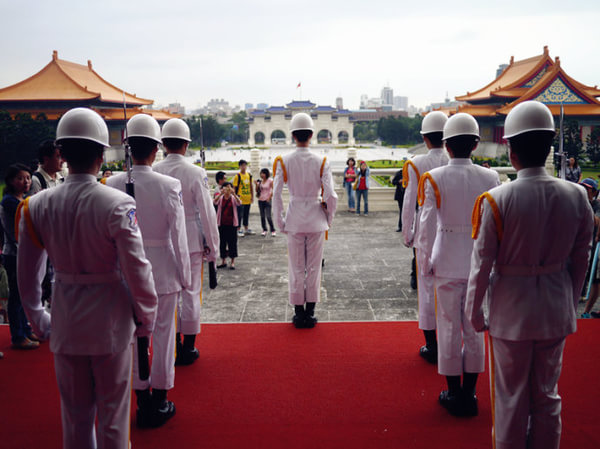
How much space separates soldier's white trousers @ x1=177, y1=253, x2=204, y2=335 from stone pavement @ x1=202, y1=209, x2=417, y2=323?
1.08m

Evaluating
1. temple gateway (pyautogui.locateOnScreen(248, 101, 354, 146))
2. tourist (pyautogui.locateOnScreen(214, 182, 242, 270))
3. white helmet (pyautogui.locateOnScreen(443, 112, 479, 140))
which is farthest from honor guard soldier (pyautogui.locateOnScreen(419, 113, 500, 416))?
temple gateway (pyautogui.locateOnScreen(248, 101, 354, 146))

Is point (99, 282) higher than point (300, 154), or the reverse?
point (300, 154)

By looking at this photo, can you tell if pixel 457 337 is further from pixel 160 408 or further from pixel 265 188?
pixel 265 188

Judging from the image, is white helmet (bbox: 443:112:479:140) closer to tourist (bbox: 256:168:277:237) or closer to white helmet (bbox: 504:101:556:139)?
white helmet (bbox: 504:101:556:139)

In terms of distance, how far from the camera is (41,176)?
3.90 m

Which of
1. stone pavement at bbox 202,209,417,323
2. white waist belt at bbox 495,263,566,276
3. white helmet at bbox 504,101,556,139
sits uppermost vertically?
white helmet at bbox 504,101,556,139

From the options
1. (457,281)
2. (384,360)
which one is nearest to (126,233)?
(457,281)

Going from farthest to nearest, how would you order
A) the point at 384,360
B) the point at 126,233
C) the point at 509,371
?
the point at 384,360 < the point at 509,371 < the point at 126,233

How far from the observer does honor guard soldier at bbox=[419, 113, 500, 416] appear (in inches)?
113

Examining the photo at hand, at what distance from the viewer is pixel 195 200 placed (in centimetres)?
351

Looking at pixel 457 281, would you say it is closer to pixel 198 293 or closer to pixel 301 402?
pixel 301 402

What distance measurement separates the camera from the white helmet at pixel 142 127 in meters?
2.76

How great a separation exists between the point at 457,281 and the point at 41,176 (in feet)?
10.3

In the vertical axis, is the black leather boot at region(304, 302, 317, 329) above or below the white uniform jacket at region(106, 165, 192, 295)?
below
